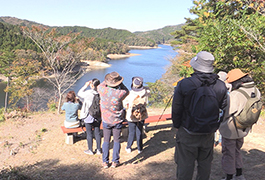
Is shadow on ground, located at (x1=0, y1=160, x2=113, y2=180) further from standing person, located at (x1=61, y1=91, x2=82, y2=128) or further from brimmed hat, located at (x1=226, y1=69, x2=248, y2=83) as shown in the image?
brimmed hat, located at (x1=226, y1=69, x2=248, y2=83)

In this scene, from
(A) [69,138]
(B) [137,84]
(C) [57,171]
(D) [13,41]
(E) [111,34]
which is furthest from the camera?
(E) [111,34]

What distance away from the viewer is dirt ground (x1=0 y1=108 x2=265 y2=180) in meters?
2.79

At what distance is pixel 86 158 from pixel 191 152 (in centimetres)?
223

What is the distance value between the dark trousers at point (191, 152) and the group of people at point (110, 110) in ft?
3.75

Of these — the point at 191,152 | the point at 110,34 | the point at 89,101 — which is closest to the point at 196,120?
the point at 191,152

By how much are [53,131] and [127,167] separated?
2817mm

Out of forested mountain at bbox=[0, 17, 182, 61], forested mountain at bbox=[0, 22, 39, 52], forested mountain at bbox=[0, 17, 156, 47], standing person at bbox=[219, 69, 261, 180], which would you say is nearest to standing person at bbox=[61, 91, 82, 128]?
standing person at bbox=[219, 69, 261, 180]

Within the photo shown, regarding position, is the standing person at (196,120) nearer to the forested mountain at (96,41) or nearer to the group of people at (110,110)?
the group of people at (110,110)

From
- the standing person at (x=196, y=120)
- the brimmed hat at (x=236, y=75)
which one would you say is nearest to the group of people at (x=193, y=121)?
the standing person at (x=196, y=120)

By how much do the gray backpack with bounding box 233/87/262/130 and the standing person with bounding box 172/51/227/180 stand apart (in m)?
0.45

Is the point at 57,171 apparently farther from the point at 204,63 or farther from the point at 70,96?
the point at 204,63

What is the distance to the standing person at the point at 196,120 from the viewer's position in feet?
5.64

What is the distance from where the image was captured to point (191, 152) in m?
1.81

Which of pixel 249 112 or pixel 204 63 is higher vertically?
pixel 204 63
